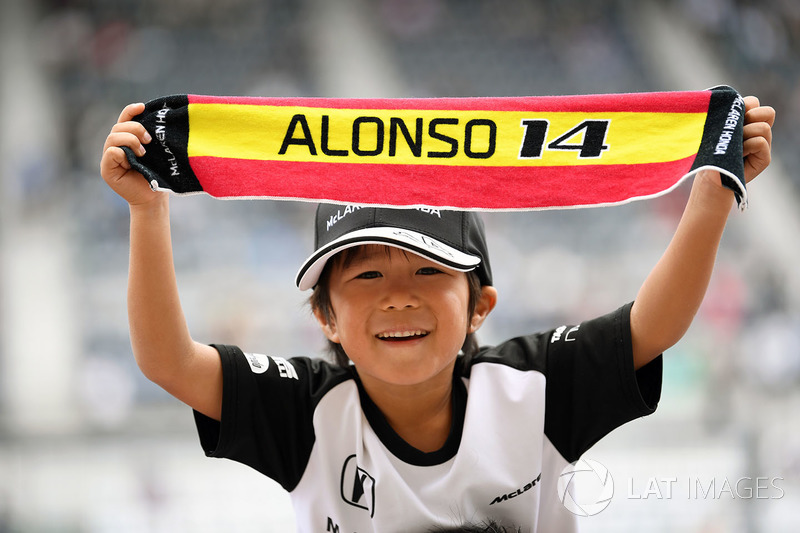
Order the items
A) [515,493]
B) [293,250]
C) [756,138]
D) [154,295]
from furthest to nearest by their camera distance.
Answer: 1. [293,250]
2. [515,493]
3. [154,295]
4. [756,138]

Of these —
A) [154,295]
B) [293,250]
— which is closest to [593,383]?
[154,295]

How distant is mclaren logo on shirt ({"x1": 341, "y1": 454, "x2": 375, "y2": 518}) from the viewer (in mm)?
1156

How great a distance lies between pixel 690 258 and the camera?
1.01 metres

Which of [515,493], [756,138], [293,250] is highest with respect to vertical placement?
[293,250]

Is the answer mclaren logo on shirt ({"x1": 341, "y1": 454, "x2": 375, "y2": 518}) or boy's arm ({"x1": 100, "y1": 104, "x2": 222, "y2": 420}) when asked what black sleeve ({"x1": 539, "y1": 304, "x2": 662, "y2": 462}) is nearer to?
mclaren logo on shirt ({"x1": 341, "y1": 454, "x2": 375, "y2": 518})

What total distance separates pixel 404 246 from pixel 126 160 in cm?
34

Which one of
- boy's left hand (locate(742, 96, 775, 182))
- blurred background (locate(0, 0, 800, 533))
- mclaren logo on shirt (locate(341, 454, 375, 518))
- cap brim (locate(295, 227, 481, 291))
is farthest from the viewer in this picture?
blurred background (locate(0, 0, 800, 533))

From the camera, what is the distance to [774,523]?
257 cm

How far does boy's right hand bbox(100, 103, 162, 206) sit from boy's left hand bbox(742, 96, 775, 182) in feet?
2.17

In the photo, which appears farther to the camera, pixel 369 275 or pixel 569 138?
pixel 369 275

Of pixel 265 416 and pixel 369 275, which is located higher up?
pixel 369 275

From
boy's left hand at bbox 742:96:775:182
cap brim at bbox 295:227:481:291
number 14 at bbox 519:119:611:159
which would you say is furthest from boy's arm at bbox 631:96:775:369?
cap brim at bbox 295:227:481:291

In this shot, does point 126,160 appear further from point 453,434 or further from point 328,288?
point 453,434

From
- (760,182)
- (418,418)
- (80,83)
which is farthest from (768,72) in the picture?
(418,418)
